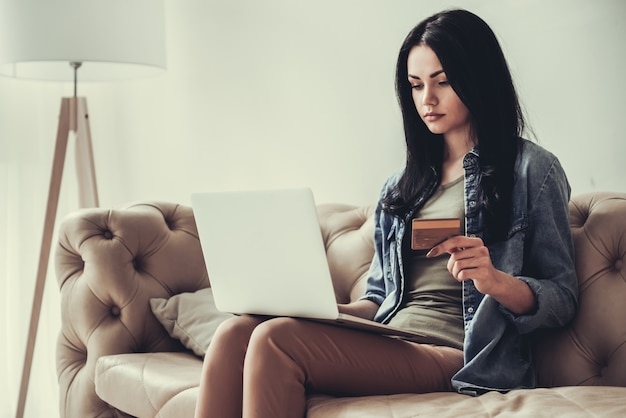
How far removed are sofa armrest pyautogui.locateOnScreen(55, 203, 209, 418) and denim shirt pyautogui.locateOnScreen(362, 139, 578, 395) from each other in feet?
2.95

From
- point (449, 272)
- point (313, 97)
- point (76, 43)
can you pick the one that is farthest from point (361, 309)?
point (76, 43)

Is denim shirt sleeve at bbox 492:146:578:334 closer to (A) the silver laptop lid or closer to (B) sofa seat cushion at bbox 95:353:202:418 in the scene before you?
(A) the silver laptop lid

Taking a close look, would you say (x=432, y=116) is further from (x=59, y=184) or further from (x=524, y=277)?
(x=59, y=184)

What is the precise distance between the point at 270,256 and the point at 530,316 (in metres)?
0.47

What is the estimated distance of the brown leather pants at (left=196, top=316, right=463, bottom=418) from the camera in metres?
1.39

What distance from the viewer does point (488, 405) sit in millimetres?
1334

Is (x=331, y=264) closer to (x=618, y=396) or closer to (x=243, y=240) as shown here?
(x=243, y=240)

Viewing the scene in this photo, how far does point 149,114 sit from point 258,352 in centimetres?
205

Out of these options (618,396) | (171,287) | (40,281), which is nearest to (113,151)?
(40,281)

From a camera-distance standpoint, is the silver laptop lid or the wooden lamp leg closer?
the silver laptop lid

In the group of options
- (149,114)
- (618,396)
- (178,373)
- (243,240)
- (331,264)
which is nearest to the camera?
(618,396)

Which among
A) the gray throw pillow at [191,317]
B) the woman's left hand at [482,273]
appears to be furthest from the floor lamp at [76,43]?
the woman's left hand at [482,273]

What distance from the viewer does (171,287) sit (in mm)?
2217

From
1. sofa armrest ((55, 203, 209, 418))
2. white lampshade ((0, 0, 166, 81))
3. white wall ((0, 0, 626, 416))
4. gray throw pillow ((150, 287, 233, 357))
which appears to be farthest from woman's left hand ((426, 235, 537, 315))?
white lampshade ((0, 0, 166, 81))
